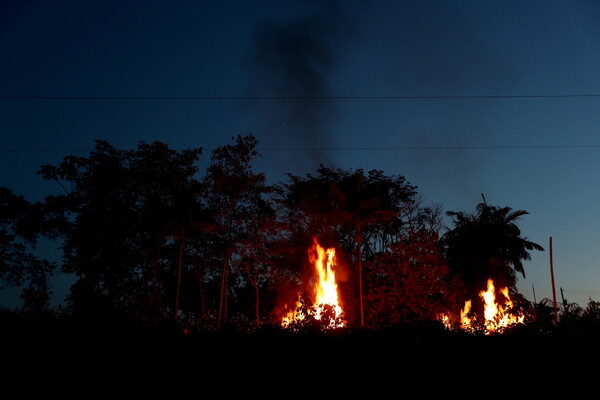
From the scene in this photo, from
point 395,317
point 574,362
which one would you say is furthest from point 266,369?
point 395,317

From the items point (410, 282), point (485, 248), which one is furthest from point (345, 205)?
point (485, 248)

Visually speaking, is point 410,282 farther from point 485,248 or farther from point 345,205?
point 485,248

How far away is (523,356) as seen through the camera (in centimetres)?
Result: 859

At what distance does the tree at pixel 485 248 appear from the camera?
3397 cm

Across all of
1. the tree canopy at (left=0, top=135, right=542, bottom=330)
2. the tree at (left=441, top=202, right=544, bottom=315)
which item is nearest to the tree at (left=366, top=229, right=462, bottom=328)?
the tree canopy at (left=0, top=135, right=542, bottom=330)

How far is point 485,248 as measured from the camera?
34406 millimetres

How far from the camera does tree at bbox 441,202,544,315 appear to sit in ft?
111

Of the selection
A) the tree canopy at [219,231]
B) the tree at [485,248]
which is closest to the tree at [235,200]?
the tree canopy at [219,231]

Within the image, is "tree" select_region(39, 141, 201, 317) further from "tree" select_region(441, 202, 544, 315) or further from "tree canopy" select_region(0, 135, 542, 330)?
"tree" select_region(441, 202, 544, 315)

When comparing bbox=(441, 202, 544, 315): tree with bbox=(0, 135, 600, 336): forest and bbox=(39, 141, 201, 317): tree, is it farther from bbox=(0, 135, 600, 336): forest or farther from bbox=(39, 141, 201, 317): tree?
bbox=(39, 141, 201, 317): tree

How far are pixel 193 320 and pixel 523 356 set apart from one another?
22.7 feet

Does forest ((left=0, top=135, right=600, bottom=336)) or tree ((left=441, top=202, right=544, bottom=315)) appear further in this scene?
tree ((left=441, top=202, right=544, bottom=315))

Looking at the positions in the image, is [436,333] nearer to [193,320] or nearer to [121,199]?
[193,320]

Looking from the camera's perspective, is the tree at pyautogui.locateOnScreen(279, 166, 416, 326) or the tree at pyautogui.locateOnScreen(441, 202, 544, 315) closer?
the tree at pyautogui.locateOnScreen(279, 166, 416, 326)
